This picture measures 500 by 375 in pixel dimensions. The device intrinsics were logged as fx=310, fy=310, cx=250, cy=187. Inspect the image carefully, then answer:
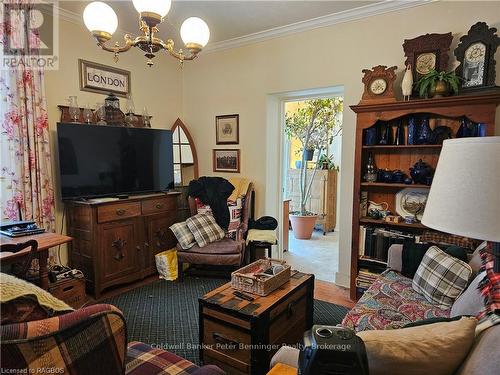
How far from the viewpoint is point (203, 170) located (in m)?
4.29

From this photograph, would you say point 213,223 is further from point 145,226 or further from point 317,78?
point 317,78

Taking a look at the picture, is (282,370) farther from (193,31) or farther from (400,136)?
(400,136)

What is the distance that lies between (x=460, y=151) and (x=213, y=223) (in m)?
2.73

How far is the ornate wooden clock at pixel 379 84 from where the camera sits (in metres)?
2.68

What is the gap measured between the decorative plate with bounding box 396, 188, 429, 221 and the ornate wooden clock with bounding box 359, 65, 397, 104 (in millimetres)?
858

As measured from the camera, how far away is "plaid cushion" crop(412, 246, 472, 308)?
73.5 inches

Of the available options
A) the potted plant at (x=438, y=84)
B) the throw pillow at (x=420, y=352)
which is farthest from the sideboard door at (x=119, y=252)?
the potted plant at (x=438, y=84)

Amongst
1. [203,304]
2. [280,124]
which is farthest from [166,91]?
[203,304]

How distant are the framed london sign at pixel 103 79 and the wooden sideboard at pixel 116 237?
49.6 inches

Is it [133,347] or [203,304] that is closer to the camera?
[133,347]

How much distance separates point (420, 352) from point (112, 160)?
3076mm

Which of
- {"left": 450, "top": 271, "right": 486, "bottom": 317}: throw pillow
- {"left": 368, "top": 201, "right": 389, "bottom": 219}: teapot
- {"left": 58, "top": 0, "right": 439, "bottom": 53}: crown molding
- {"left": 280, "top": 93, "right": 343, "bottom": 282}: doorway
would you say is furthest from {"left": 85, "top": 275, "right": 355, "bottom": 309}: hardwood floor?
{"left": 58, "top": 0, "right": 439, "bottom": 53}: crown molding

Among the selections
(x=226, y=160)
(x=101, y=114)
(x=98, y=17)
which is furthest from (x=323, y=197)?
(x=98, y=17)

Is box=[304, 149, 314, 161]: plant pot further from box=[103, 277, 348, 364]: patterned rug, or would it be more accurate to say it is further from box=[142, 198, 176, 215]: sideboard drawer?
box=[103, 277, 348, 364]: patterned rug
